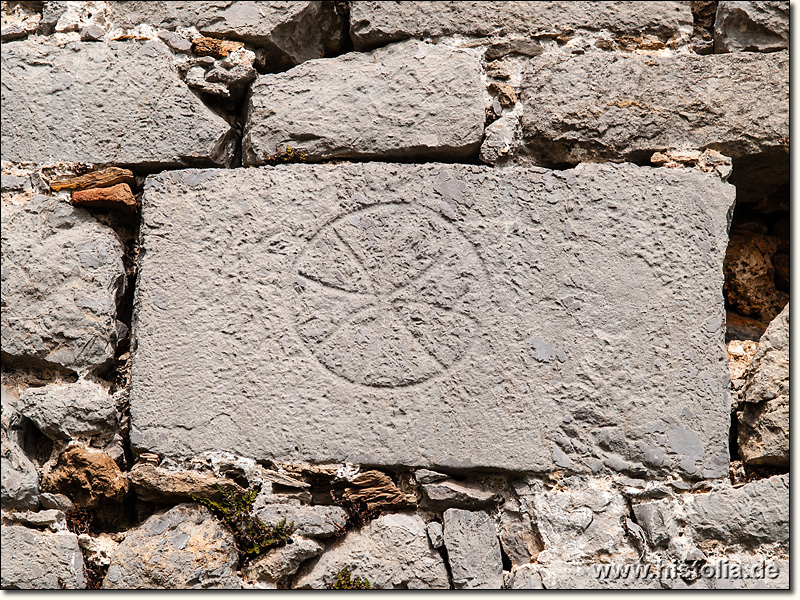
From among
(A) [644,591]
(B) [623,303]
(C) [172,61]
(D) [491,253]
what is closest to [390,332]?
(D) [491,253]

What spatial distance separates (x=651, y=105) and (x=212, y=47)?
1.15 m

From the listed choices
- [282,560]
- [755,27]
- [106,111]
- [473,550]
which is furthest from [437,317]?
[755,27]

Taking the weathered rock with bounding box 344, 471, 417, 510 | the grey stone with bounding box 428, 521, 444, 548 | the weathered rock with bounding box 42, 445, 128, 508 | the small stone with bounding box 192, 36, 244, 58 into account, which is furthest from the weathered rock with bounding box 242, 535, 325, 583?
the small stone with bounding box 192, 36, 244, 58

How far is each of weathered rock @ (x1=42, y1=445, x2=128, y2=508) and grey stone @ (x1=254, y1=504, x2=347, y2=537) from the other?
1.10ft

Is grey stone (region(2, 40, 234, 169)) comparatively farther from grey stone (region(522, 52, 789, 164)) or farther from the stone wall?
grey stone (region(522, 52, 789, 164))

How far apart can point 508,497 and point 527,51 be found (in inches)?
44.7

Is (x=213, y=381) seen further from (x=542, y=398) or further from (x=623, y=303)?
(x=623, y=303)

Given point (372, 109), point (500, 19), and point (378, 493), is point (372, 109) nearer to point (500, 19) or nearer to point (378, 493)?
point (500, 19)

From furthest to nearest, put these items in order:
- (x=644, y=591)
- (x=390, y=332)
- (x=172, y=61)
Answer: (x=172, y=61) < (x=390, y=332) < (x=644, y=591)

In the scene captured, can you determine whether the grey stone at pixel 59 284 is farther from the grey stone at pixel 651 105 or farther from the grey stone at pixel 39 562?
the grey stone at pixel 651 105

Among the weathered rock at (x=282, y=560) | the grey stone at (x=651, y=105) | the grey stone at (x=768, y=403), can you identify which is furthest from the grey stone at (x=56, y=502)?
the grey stone at (x=768, y=403)

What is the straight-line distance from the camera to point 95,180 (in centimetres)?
178

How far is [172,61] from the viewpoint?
1.86m

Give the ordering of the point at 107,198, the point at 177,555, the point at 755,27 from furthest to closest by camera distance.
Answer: the point at 755,27 → the point at 107,198 → the point at 177,555
